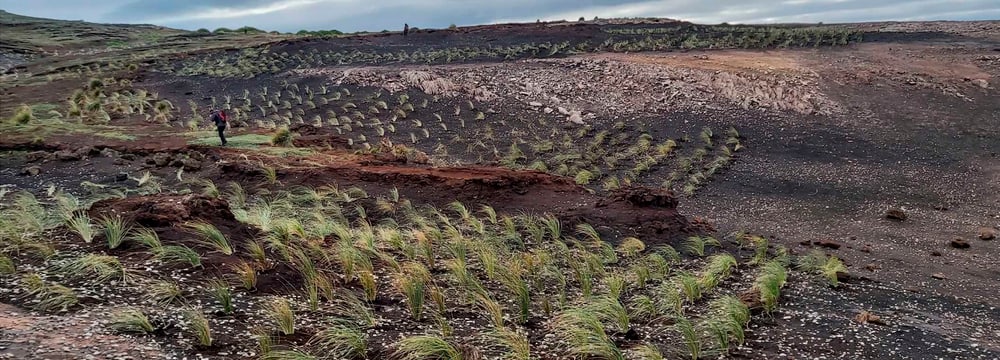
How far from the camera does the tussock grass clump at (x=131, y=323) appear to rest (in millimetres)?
5648

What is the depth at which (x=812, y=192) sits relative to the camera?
15.2 metres

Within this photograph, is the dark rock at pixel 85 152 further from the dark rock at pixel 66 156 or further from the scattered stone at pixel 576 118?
the scattered stone at pixel 576 118

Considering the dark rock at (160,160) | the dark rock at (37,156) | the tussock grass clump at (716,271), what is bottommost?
the tussock grass clump at (716,271)

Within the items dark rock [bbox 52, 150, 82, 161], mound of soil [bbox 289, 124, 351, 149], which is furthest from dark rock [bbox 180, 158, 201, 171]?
mound of soil [bbox 289, 124, 351, 149]

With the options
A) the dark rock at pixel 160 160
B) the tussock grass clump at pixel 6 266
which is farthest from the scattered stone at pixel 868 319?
the dark rock at pixel 160 160

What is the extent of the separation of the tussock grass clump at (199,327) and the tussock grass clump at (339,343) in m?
0.88

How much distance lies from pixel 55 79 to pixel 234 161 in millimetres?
23217

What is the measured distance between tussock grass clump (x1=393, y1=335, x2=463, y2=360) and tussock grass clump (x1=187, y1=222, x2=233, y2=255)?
3038 millimetres

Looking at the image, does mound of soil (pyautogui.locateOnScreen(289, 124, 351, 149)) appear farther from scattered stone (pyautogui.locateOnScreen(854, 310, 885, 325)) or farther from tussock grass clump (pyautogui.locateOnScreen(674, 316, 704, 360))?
scattered stone (pyautogui.locateOnScreen(854, 310, 885, 325))

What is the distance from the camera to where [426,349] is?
5.81 metres

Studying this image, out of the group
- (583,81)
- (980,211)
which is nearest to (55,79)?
(583,81)

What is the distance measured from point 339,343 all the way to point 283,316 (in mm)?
732

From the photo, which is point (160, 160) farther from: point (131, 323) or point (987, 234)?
point (987, 234)

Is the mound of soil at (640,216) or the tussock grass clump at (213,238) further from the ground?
the tussock grass clump at (213,238)
